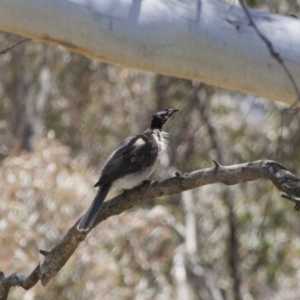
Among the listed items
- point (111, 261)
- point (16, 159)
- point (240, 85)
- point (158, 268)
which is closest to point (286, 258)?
point (158, 268)

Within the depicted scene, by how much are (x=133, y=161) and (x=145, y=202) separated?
467 cm

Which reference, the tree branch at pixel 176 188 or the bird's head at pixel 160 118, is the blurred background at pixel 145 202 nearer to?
the bird's head at pixel 160 118

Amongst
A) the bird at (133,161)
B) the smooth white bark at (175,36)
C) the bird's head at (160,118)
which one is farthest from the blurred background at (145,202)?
the smooth white bark at (175,36)

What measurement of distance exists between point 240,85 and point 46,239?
625cm

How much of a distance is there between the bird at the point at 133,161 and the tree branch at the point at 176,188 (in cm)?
127

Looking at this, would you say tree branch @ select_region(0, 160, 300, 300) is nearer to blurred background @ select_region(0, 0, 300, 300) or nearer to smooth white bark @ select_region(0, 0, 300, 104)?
smooth white bark @ select_region(0, 0, 300, 104)

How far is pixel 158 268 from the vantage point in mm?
9867

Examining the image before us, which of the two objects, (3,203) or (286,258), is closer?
(3,203)

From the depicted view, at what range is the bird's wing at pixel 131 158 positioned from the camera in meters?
5.74

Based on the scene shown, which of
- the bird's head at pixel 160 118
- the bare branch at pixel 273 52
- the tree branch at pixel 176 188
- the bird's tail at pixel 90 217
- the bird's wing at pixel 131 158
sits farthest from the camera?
the bird's head at pixel 160 118

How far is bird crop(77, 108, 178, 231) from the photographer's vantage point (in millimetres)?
5680

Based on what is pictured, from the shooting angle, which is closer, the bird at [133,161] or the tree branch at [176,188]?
the tree branch at [176,188]

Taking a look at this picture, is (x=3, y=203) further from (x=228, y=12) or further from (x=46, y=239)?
(x=228, y=12)

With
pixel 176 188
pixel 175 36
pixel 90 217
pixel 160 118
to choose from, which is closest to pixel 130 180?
pixel 160 118
